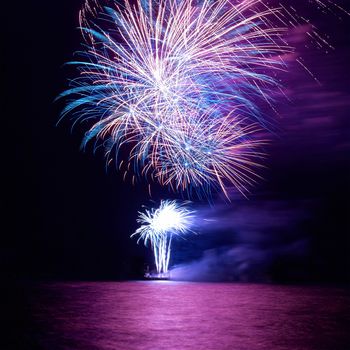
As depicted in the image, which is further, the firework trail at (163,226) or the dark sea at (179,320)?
the firework trail at (163,226)

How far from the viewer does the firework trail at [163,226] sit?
16391 mm

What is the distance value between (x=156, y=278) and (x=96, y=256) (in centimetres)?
476

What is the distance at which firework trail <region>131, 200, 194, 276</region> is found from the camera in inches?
645

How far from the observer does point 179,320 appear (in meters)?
6.12

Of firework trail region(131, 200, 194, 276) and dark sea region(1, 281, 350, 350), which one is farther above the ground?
firework trail region(131, 200, 194, 276)

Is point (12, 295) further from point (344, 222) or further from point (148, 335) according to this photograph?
point (344, 222)

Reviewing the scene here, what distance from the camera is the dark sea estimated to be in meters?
4.79

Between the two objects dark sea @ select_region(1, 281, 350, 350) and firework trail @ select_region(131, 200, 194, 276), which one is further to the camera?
firework trail @ select_region(131, 200, 194, 276)

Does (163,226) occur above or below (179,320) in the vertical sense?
above

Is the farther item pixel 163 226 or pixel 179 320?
pixel 163 226

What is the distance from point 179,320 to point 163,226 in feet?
34.1

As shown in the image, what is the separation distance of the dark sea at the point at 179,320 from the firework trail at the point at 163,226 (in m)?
6.57

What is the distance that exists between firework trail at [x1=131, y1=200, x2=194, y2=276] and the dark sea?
6.57 m

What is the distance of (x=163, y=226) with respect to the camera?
1650cm
